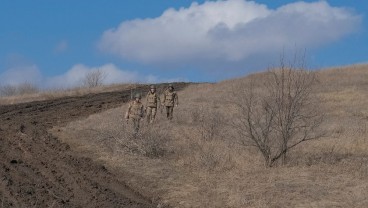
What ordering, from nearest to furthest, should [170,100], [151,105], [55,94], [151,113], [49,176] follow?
[49,176] < [151,105] < [151,113] < [170,100] < [55,94]

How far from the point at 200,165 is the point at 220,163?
51 cm

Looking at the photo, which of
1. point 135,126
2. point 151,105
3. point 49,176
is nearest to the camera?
point 49,176

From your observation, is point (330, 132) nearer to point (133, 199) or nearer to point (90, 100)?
point (133, 199)

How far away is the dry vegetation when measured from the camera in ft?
41.2

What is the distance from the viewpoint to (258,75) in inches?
1901

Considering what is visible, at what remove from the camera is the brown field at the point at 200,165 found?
40.9 feet

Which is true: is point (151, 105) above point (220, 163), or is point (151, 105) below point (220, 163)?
above

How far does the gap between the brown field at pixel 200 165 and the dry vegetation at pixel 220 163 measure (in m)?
0.02

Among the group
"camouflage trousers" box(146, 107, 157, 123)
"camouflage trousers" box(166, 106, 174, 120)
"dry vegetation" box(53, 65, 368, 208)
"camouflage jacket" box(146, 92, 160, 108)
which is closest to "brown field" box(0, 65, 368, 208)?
"dry vegetation" box(53, 65, 368, 208)

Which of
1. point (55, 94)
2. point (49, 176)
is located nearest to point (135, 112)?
point (49, 176)

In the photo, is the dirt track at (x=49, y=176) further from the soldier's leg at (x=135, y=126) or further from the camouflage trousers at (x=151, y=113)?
the camouflage trousers at (x=151, y=113)

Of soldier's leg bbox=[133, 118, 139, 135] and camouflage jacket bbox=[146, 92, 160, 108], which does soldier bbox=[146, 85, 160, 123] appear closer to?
camouflage jacket bbox=[146, 92, 160, 108]

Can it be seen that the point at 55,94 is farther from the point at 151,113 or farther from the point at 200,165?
the point at 200,165

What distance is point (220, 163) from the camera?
15680 mm
